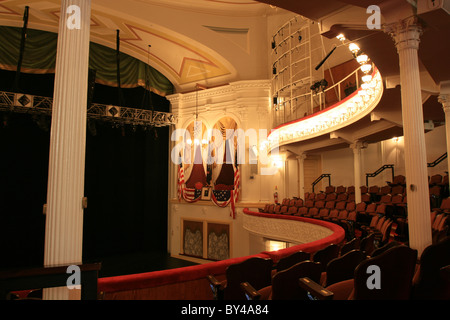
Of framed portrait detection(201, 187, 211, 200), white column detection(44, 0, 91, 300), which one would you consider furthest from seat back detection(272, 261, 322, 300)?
framed portrait detection(201, 187, 211, 200)

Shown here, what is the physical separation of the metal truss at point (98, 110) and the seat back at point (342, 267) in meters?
10.3

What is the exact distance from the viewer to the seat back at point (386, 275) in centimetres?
211

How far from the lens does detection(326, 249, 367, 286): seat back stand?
274 cm

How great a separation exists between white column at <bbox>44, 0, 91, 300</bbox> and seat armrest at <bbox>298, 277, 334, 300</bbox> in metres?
1.73

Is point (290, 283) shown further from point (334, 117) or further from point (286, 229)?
point (334, 117)

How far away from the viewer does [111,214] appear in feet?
46.8

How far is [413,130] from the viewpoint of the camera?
13.8ft

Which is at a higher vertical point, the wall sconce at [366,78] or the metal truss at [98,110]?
the metal truss at [98,110]

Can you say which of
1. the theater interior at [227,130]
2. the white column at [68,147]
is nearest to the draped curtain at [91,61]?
the theater interior at [227,130]

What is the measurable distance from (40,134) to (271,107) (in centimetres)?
949

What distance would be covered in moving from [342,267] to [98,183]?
12.9 meters

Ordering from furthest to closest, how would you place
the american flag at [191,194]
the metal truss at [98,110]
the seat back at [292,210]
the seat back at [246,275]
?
the american flag at [191,194]
the seat back at [292,210]
the metal truss at [98,110]
the seat back at [246,275]

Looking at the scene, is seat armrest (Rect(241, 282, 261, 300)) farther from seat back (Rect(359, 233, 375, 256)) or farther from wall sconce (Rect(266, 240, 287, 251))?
wall sconce (Rect(266, 240, 287, 251))

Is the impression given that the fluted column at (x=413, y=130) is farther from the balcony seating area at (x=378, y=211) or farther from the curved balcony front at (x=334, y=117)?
the curved balcony front at (x=334, y=117)
